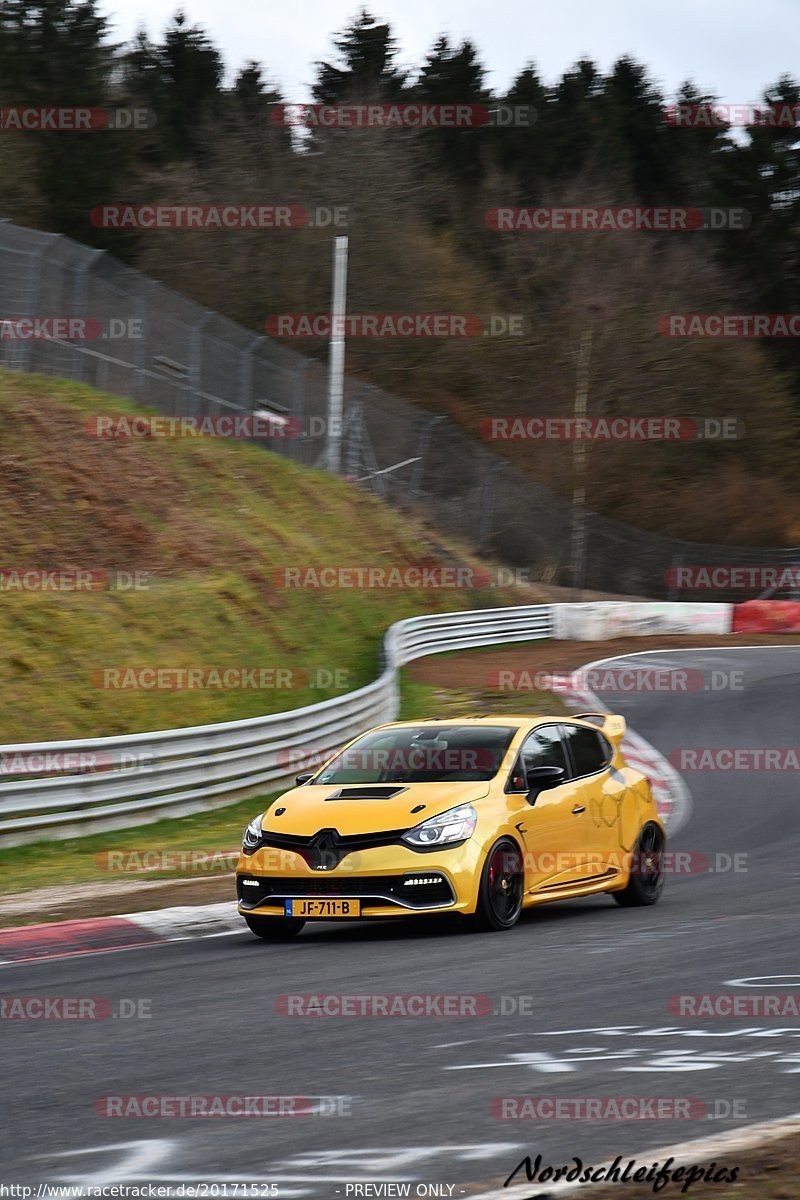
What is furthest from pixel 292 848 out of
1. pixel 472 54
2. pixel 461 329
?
pixel 472 54

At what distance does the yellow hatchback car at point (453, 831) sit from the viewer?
9719mm

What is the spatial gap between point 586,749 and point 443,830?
→ 2177mm

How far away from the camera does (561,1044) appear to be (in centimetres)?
661

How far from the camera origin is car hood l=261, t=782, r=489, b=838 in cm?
987

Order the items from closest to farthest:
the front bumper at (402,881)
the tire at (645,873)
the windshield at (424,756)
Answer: the front bumper at (402,881), the windshield at (424,756), the tire at (645,873)

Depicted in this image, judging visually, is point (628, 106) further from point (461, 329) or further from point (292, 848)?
point (292, 848)

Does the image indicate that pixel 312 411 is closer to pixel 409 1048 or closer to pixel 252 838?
pixel 252 838

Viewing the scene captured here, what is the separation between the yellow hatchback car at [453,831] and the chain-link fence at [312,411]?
908 inches

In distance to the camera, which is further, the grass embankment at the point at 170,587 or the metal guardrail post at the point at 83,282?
the metal guardrail post at the point at 83,282

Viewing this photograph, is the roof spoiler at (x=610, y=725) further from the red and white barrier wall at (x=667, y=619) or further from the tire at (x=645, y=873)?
the red and white barrier wall at (x=667, y=619)

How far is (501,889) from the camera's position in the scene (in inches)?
396

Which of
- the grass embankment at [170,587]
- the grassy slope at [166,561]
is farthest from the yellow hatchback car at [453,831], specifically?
the grassy slope at [166,561]

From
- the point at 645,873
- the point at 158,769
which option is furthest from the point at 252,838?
the point at 158,769

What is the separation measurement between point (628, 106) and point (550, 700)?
210 feet
